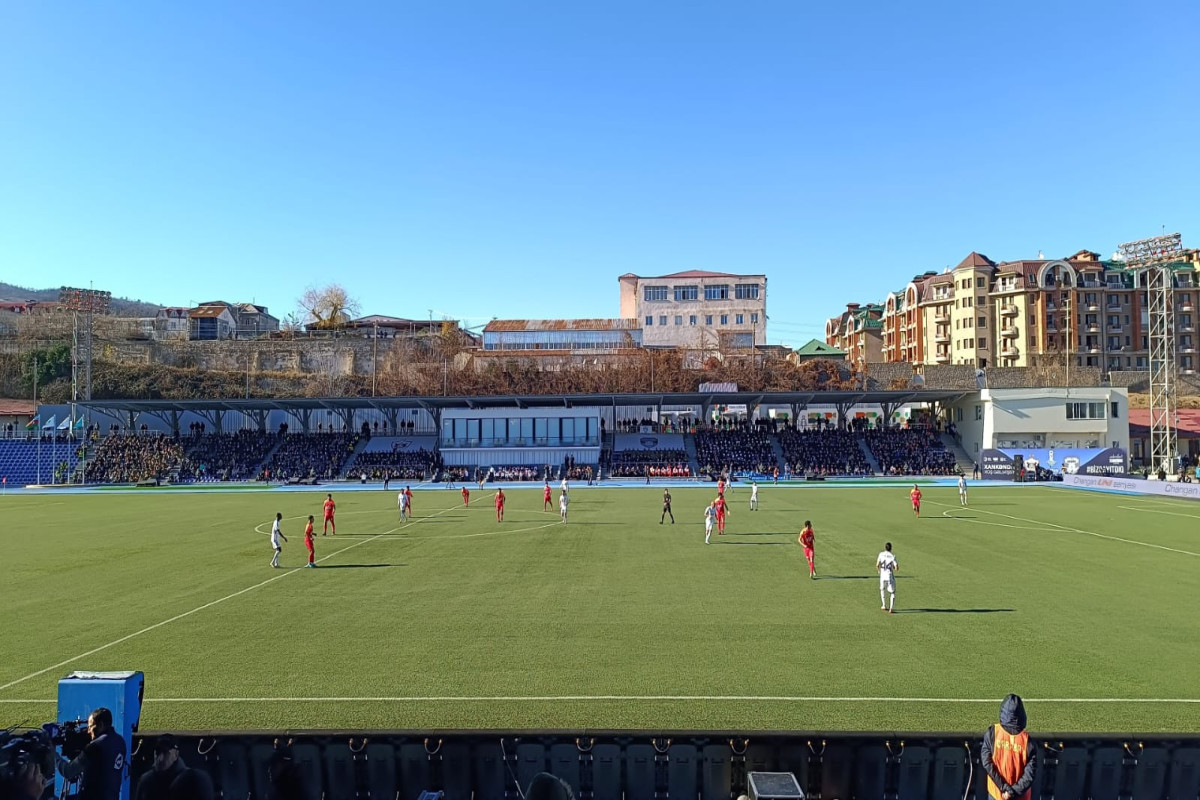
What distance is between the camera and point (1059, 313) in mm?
90688

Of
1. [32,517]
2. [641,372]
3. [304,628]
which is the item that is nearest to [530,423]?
[641,372]

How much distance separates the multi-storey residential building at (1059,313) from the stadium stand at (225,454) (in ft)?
272

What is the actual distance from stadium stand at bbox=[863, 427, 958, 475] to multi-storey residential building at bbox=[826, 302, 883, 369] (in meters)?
43.5

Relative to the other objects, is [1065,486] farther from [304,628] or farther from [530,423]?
[304,628]

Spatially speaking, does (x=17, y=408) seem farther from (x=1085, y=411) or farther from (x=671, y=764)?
(x=1085, y=411)

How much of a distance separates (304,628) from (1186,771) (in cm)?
1389

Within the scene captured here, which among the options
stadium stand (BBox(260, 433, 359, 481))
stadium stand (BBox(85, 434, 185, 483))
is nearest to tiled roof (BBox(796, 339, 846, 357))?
stadium stand (BBox(260, 433, 359, 481))

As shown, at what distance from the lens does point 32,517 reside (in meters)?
37.2

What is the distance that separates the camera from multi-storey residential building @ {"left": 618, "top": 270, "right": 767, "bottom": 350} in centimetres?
9861

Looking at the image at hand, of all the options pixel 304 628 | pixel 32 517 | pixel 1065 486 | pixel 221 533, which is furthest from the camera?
pixel 1065 486

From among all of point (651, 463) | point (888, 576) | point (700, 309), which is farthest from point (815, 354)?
point (888, 576)

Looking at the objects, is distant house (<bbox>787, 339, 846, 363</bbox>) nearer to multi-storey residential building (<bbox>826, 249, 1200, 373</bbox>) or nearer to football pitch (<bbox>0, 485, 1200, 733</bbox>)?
multi-storey residential building (<bbox>826, 249, 1200, 373</bbox>)

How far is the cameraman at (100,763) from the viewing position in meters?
6.06

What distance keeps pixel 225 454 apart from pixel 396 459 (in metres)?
16.1
